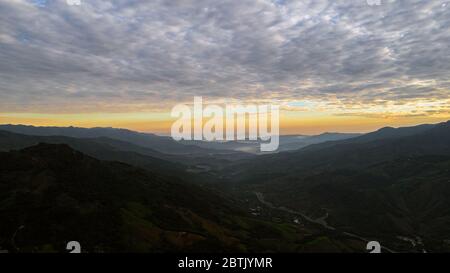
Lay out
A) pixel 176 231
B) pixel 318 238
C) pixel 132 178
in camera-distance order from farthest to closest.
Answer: pixel 132 178 < pixel 318 238 < pixel 176 231
